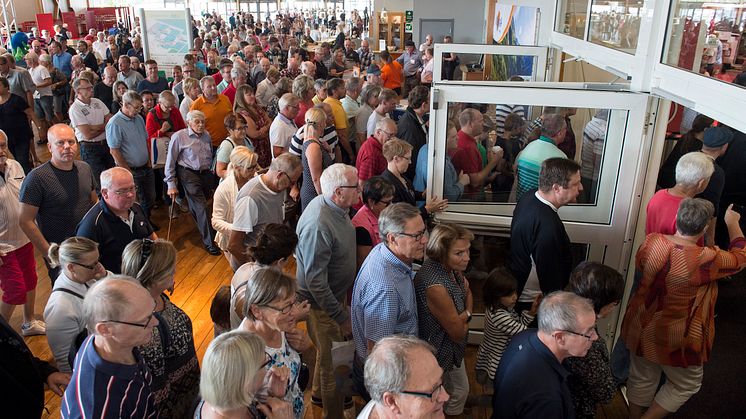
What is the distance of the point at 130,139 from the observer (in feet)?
16.8

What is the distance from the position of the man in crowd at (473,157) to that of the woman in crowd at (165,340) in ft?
6.19

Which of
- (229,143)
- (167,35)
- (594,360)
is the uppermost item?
(167,35)

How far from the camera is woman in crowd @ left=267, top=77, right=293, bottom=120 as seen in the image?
6402 millimetres

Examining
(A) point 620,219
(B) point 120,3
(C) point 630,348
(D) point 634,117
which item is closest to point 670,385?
(C) point 630,348

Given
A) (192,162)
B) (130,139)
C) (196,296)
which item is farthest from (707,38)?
(130,139)

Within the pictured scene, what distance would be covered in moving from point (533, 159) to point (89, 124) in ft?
14.5

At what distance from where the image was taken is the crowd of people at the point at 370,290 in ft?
6.30

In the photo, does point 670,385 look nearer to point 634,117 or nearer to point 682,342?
point 682,342

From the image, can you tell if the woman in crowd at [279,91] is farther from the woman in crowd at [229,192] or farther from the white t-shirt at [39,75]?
the white t-shirt at [39,75]

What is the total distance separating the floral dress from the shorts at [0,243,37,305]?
2514 millimetres

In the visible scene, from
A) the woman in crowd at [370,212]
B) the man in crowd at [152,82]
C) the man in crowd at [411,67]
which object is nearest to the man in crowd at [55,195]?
the woman in crowd at [370,212]

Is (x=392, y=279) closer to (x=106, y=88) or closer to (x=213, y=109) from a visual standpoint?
(x=213, y=109)

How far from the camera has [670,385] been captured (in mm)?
3070

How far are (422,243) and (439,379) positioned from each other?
2.78 ft
